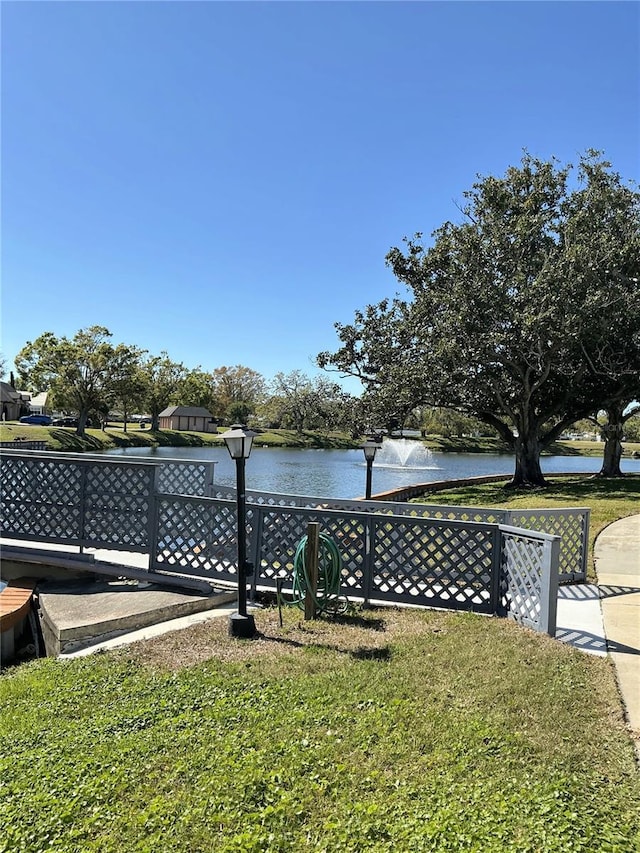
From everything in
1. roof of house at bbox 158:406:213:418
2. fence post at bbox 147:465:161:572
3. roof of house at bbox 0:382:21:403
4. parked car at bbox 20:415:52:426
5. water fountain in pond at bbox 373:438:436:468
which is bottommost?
water fountain in pond at bbox 373:438:436:468

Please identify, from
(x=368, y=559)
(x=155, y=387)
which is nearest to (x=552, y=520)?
(x=368, y=559)

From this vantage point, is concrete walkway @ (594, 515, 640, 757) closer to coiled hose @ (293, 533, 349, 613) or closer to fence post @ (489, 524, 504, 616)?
fence post @ (489, 524, 504, 616)

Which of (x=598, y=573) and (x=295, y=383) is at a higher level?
(x=295, y=383)

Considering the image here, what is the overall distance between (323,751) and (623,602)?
4.59m

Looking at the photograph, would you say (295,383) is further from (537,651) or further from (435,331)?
(537,651)

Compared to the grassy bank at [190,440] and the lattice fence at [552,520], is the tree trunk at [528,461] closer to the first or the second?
the lattice fence at [552,520]

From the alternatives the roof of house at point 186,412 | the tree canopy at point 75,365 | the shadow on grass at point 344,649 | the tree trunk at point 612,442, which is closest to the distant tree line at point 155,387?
the tree canopy at point 75,365

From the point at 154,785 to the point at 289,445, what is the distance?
178 ft

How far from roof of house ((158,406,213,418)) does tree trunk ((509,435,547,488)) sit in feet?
169

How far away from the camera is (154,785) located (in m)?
2.61

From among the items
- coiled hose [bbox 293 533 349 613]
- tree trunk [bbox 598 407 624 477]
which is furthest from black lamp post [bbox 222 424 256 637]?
tree trunk [bbox 598 407 624 477]

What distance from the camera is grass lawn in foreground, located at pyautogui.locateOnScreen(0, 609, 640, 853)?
90.0 inches

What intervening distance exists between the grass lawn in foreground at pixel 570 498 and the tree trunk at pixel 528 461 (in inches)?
24.6

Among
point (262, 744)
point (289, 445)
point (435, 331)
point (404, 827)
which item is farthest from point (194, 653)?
point (289, 445)
